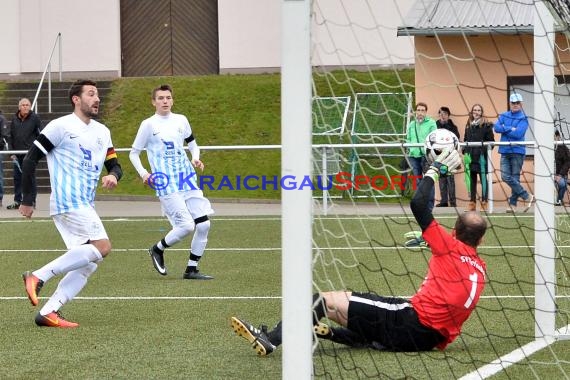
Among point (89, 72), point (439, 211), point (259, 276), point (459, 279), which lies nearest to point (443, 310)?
point (459, 279)

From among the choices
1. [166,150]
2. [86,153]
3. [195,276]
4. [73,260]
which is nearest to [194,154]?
[166,150]

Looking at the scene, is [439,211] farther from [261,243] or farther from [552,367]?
[552,367]

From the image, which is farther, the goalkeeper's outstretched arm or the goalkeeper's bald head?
the goalkeeper's bald head

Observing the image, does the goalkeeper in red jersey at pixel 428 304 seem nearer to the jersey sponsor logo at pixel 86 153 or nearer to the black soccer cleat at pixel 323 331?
the black soccer cleat at pixel 323 331

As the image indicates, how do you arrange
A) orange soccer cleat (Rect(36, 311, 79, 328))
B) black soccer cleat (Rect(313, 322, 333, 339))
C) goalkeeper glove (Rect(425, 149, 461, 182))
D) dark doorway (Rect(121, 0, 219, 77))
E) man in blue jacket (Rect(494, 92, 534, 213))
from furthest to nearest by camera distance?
dark doorway (Rect(121, 0, 219, 77)) < man in blue jacket (Rect(494, 92, 534, 213)) < orange soccer cleat (Rect(36, 311, 79, 328)) < black soccer cleat (Rect(313, 322, 333, 339)) < goalkeeper glove (Rect(425, 149, 461, 182))

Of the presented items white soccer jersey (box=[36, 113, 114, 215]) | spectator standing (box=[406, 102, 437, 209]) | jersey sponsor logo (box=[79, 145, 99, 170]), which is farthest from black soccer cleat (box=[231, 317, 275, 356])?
spectator standing (box=[406, 102, 437, 209])

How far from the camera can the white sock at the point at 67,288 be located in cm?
904

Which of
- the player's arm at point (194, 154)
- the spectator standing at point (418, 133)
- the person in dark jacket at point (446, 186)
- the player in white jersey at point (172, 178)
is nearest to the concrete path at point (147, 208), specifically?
the person in dark jacket at point (446, 186)

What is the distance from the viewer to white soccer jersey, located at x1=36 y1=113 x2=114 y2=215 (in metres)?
9.20

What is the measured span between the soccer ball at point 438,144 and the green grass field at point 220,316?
0.69 metres

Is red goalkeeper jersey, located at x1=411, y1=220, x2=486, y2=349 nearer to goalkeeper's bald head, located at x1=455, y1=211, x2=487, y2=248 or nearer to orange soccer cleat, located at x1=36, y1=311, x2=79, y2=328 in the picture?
goalkeeper's bald head, located at x1=455, y1=211, x2=487, y2=248

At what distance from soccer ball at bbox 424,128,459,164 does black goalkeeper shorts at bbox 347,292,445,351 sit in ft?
3.07

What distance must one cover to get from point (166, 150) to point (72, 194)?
3.16 metres

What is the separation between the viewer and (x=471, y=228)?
7348 mm
